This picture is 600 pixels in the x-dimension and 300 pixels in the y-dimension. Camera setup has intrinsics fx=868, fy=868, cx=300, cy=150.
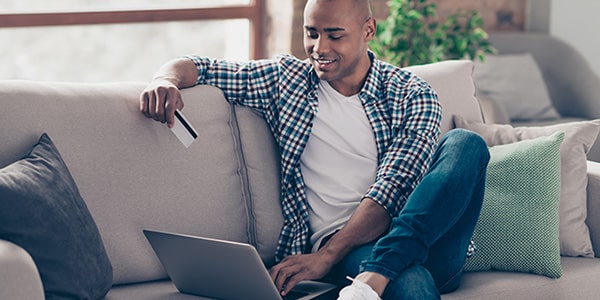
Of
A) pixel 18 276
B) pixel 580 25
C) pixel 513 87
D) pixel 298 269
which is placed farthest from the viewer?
pixel 580 25

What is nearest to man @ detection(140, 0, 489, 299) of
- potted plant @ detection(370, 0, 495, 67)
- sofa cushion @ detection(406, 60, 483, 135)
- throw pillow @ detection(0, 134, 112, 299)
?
sofa cushion @ detection(406, 60, 483, 135)

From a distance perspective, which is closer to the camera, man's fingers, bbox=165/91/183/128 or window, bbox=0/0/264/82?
man's fingers, bbox=165/91/183/128

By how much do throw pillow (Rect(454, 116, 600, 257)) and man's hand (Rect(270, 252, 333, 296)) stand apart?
0.70 meters

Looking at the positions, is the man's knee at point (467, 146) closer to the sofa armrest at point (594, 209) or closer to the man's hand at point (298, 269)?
the man's hand at point (298, 269)

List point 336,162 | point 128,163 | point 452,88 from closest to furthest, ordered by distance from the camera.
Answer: point 128,163, point 336,162, point 452,88

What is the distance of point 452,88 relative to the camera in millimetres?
2553

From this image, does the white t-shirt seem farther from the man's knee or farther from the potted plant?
the potted plant

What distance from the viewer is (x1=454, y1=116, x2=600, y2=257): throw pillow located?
7.71 feet

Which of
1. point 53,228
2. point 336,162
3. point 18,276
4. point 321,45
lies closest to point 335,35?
point 321,45

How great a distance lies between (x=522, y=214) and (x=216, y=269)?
84 centimetres

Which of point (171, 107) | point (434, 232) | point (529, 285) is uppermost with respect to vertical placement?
point (171, 107)

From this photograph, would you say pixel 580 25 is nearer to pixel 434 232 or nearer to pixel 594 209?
pixel 594 209

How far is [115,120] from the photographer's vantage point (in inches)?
84.2

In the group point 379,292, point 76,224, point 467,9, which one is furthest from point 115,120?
point 467,9
